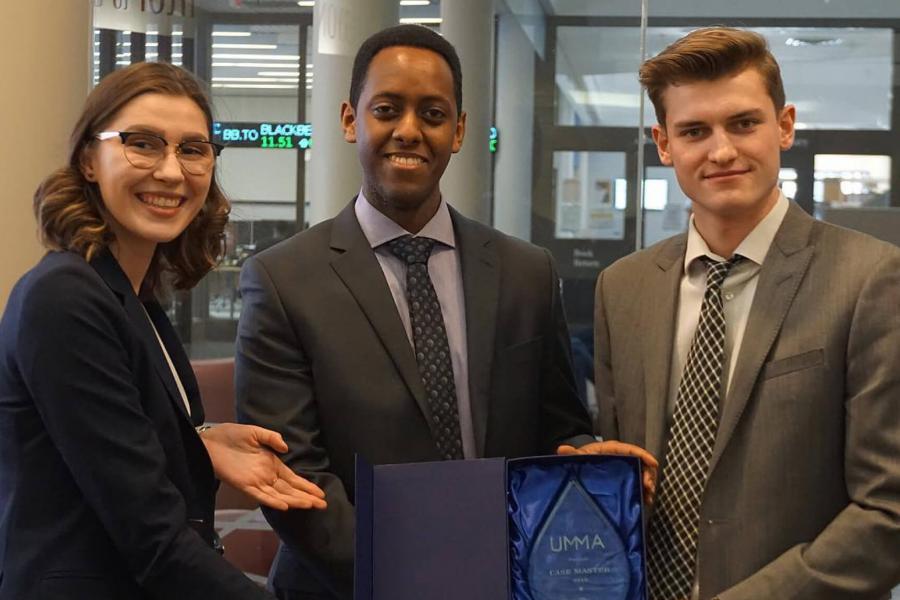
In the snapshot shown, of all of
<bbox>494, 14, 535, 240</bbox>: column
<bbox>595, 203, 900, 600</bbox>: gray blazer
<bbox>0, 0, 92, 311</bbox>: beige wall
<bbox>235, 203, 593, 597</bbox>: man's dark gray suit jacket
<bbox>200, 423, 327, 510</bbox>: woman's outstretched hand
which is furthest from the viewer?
<bbox>494, 14, 535, 240</bbox>: column

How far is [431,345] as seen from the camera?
2369 millimetres

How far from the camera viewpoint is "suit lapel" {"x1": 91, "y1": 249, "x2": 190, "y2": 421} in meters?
2.03

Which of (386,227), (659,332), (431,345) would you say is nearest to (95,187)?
(386,227)

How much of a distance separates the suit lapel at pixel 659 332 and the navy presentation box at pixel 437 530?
271 mm

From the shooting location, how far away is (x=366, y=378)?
2307mm

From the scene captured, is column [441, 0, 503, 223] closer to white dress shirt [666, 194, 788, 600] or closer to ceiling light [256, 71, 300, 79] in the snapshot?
ceiling light [256, 71, 300, 79]

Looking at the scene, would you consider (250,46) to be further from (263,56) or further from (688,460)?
(688,460)

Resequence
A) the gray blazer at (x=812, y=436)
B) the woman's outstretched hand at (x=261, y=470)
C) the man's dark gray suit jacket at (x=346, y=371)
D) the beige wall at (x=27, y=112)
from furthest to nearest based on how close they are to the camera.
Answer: the beige wall at (x=27, y=112)
the man's dark gray suit jacket at (x=346, y=371)
the woman's outstretched hand at (x=261, y=470)
the gray blazer at (x=812, y=436)

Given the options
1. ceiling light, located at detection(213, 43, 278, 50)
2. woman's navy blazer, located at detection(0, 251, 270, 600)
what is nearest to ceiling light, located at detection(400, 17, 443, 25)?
ceiling light, located at detection(213, 43, 278, 50)

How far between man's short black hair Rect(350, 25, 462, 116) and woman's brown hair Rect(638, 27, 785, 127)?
1.51 ft

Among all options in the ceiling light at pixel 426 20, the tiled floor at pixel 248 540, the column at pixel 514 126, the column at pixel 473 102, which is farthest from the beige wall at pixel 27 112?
the column at pixel 514 126

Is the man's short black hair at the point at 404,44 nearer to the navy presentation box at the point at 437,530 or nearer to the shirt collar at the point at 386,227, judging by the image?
the shirt collar at the point at 386,227

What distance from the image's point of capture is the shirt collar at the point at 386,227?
246 centimetres

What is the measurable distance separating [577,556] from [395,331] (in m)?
0.63
